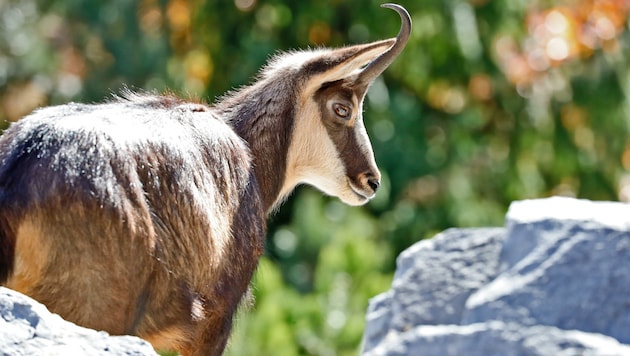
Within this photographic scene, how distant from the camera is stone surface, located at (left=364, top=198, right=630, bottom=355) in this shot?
20.0 ft

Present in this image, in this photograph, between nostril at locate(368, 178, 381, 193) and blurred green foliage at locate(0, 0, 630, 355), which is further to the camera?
blurred green foliage at locate(0, 0, 630, 355)

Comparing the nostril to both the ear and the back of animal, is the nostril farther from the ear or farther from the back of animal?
the back of animal

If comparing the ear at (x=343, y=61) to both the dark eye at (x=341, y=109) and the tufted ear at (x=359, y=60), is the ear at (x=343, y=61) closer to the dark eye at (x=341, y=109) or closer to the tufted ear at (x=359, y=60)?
the tufted ear at (x=359, y=60)

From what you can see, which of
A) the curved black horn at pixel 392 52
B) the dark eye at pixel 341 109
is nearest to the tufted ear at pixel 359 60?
the curved black horn at pixel 392 52

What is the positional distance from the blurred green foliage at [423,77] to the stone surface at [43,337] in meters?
8.93

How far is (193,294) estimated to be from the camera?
5.25 m

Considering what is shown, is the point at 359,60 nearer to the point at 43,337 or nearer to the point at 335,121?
the point at 335,121

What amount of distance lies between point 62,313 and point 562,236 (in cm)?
296

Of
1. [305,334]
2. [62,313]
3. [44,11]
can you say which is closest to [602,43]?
[44,11]

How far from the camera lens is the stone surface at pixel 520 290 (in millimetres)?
6086

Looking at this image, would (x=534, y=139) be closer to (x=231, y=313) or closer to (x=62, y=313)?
(x=231, y=313)

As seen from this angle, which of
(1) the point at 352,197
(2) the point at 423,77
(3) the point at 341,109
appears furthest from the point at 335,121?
(2) the point at 423,77

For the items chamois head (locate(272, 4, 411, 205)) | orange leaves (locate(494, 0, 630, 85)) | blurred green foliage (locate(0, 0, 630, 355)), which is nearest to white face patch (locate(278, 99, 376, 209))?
chamois head (locate(272, 4, 411, 205))

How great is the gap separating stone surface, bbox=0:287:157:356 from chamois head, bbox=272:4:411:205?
2525mm
